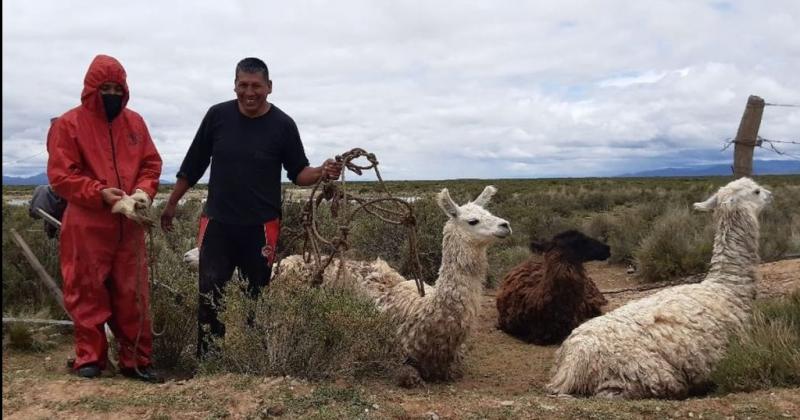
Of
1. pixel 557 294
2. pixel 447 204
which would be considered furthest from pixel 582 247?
pixel 447 204

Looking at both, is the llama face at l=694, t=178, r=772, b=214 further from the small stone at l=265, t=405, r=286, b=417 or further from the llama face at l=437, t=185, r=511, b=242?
the small stone at l=265, t=405, r=286, b=417

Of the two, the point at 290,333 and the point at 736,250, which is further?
the point at 736,250

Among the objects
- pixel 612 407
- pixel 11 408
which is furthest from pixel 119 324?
pixel 612 407

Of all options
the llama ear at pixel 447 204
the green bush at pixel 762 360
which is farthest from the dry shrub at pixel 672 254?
the llama ear at pixel 447 204

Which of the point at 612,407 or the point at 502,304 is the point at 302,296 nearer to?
the point at 612,407

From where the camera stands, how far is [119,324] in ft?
17.9

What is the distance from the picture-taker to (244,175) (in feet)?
17.3

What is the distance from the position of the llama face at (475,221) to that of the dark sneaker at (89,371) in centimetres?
298

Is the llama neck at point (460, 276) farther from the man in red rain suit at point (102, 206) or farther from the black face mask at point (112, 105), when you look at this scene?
the black face mask at point (112, 105)

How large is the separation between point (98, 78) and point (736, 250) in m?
5.55

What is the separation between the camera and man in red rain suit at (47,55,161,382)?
4980 mm

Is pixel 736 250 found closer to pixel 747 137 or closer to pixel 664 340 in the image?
pixel 664 340

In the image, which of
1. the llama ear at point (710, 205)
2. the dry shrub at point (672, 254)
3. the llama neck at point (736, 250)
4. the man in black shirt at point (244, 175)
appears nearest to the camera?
the man in black shirt at point (244, 175)

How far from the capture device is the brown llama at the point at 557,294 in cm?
804
